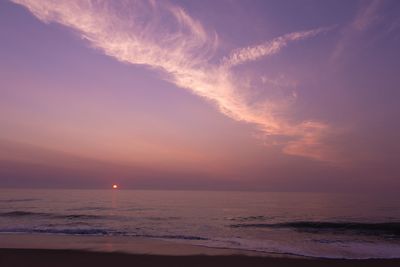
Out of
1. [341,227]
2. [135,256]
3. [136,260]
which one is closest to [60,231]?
[135,256]

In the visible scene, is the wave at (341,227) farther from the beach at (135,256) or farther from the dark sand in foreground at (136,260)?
the dark sand in foreground at (136,260)

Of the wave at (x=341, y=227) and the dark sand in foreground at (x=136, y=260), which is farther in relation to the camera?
the wave at (x=341, y=227)

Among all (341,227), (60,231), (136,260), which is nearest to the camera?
(136,260)

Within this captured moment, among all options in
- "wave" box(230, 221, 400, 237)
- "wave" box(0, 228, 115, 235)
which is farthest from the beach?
"wave" box(230, 221, 400, 237)

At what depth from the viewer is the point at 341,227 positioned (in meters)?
30.0

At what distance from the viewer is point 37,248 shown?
16109 mm

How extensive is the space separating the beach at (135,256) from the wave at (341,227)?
13.3m

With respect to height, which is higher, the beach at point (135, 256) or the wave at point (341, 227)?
the wave at point (341, 227)

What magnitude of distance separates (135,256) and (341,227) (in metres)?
21.8

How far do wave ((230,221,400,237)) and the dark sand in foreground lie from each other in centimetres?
1377

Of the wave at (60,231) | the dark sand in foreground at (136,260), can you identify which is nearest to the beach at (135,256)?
the dark sand in foreground at (136,260)

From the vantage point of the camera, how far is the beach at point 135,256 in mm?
13352

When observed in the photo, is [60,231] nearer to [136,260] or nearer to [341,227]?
[136,260]

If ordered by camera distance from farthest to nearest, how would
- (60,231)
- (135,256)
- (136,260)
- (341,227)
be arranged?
(341,227)
(60,231)
(135,256)
(136,260)
